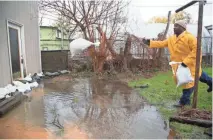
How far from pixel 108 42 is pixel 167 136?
709cm

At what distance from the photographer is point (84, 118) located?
4.22 m

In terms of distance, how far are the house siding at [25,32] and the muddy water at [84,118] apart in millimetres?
1261

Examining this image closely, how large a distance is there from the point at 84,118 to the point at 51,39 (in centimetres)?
2184

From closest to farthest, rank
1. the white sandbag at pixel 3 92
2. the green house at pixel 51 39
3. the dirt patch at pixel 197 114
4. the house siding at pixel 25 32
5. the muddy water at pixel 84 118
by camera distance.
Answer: the muddy water at pixel 84 118 → the dirt patch at pixel 197 114 → the white sandbag at pixel 3 92 → the house siding at pixel 25 32 → the green house at pixel 51 39

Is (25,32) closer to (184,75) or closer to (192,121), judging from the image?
(184,75)

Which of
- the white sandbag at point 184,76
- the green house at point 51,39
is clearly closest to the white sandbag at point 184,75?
the white sandbag at point 184,76

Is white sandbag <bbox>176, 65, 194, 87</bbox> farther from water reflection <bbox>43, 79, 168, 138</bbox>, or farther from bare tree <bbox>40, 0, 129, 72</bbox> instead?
A: bare tree <bbox>40, 0, 129, 72</bbox>

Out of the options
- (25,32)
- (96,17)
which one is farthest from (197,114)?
(96,17)

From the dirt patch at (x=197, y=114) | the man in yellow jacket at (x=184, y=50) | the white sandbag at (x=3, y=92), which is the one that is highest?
the man in yellow jacket at (x=184, y=50)

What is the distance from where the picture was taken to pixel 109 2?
37.6ft

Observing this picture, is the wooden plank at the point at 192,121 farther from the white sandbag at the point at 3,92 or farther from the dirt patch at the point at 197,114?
the white sandbag at the point at 3,92

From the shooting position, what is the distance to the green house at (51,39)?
24.2 m

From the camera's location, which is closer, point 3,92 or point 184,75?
point 184,75

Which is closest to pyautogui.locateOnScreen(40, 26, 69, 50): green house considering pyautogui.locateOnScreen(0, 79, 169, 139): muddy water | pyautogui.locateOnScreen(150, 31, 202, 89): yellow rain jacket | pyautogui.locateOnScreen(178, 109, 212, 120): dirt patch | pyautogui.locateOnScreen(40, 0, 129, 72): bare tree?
pyautogui.locateOnScreen(40, 0, 129, 72): bare tree
